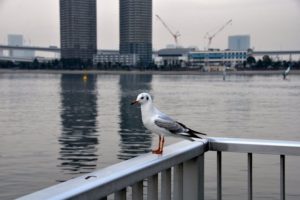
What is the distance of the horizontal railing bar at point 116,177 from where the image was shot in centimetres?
201

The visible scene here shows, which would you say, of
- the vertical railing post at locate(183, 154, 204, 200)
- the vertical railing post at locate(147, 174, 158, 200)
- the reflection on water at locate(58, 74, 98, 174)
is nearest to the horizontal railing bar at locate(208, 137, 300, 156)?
the vertical railing post at locate(183, 154, 204, 200)

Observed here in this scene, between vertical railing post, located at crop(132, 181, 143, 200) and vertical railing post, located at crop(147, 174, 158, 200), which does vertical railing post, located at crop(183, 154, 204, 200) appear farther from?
vertical railing post, located at crop(132, 181, 143, 200)

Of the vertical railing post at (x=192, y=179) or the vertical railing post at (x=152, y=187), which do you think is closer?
the vertical railing post at (x=152, y=187)

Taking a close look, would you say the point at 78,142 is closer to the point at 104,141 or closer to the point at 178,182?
the point at 104,141

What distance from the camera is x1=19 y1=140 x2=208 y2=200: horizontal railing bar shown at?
2006 millimetres

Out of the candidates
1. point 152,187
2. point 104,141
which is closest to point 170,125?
point 152,187

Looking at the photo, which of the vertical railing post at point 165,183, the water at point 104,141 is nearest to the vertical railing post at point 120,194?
the vertical railing post at point 165,183

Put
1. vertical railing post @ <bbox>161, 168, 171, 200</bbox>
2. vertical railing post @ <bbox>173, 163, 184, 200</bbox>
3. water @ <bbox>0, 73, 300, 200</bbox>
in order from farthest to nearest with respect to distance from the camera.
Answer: water @ <bbox>0, 73, 300, 200</bbox>
vertical railing post @ <bbox>173, 163, 184, 200</bbox>
vertical railing post @ <bbox>161, 168, 171, 200</bbox>

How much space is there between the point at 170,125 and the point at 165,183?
429 mm

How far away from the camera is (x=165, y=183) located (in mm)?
2768

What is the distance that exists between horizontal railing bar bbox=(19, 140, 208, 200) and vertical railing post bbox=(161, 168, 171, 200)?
1.8 inches

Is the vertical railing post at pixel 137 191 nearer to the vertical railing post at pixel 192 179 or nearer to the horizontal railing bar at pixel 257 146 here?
the vertical railing post at pixel 192 179

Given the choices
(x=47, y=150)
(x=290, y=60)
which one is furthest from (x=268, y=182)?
(x=290, y=60)

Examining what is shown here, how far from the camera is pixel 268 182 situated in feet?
49.1
